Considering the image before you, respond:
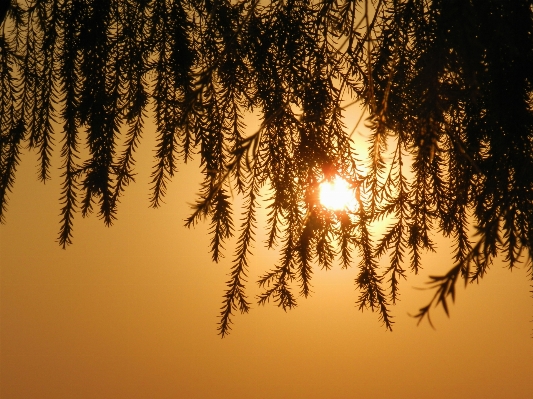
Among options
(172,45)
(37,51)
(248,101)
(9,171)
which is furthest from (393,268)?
(37,51)

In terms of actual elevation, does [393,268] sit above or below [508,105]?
below

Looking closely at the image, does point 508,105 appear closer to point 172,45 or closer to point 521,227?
point 521,227

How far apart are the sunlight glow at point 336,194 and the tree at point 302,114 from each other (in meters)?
0.01

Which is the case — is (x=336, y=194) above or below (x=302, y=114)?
below

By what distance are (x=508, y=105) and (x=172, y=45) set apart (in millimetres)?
652

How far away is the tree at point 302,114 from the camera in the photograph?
88cm

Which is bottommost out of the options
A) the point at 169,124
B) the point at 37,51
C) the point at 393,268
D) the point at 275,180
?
the point at 393,268

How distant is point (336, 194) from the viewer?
976mm

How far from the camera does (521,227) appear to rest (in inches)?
32.7

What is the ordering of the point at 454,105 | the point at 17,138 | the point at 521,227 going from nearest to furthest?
1. the point at 521,227
2. the point at 454,105
3. the point at 17,138

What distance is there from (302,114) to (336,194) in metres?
0.15

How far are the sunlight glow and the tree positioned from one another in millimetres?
12

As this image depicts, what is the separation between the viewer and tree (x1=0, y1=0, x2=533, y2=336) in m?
0.88

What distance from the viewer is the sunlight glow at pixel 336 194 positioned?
970 mm
